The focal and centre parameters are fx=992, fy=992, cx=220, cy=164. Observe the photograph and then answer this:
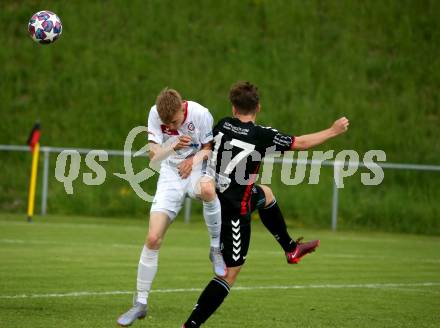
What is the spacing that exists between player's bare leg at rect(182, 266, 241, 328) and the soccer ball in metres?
4.34

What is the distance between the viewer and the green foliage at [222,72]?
1047 inches

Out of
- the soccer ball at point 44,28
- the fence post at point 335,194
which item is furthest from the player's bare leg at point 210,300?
the fence post at point 335,194

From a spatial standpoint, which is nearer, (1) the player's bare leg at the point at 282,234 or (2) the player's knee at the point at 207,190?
(2) the player's knee at the point at 207,190

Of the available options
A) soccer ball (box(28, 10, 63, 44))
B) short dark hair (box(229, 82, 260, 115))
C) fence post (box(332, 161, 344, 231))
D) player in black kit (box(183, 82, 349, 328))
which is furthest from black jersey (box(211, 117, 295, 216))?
fence post (box(332, 161, 344, 231))

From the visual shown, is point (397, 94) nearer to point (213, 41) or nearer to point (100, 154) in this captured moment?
point (213, 41)

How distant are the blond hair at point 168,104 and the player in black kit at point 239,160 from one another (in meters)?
0.48

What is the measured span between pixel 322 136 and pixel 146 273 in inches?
81.4

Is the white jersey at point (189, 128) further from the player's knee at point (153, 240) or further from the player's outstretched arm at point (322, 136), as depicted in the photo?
the player's outstretched arm at point (322, 136)

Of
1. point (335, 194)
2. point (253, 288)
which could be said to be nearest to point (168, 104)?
point (253, 288)

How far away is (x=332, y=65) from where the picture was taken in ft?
94.4

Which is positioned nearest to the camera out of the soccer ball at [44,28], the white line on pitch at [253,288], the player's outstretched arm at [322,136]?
the player's outstretched arm at [322,136]

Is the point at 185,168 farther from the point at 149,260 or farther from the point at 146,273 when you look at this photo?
the point at 146,273

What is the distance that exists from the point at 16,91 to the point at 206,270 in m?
16.2

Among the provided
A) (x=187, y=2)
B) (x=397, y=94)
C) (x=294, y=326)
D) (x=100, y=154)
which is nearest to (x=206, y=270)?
(x=294, y=326)
